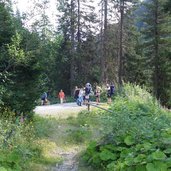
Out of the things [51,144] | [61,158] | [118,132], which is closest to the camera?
[118,132]

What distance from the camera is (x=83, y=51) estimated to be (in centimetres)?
4678

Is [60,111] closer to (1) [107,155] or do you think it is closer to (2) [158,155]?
(1) [107,155]

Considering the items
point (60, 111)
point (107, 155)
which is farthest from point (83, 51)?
point (107, 155)

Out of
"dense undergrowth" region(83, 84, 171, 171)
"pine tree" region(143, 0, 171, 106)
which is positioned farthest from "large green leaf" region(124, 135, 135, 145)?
"pine tree" region(143, 0, 171, 106)

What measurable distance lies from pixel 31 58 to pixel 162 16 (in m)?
29.0

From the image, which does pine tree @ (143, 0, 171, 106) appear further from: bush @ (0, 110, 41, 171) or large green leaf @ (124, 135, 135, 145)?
large green leaf @ (124, 135, 135, 145)

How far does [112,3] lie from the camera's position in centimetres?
4281

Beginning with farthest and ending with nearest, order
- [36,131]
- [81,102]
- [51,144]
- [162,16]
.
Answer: [162,16], [81,102], [36,131], [51,144]

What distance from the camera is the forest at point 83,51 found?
11.9 m

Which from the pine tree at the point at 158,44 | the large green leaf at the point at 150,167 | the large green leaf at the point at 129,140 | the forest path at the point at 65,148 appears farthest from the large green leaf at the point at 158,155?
the pine tree at the point at 158,44

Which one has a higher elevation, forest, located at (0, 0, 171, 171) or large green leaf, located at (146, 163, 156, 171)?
forest, located at (0, 0, 171, 171)

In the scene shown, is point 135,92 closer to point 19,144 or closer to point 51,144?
point 51,144

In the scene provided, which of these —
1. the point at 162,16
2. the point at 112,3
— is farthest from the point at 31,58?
the point at 112,3

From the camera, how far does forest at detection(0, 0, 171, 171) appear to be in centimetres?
1190
